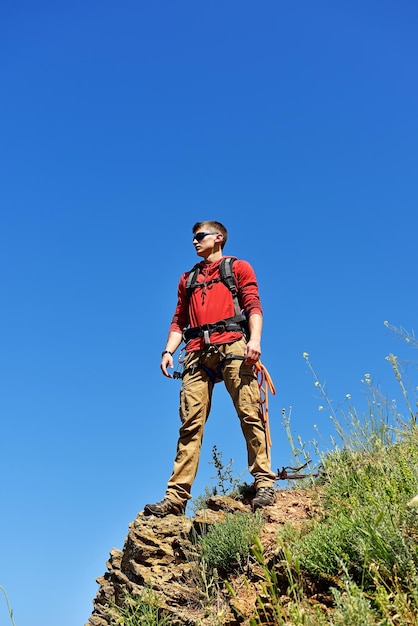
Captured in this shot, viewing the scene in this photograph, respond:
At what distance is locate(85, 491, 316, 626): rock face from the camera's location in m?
4.50

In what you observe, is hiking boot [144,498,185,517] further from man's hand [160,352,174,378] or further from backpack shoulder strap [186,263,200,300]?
backpack shoulder strap [186,263,200,300]

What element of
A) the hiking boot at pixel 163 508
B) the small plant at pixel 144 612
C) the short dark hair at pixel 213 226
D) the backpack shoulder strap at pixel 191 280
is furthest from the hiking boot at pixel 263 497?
the short dark hair at pixel 213 226

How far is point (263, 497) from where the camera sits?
18.3ft

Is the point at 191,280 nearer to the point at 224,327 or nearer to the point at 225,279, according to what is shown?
the point at 225,279

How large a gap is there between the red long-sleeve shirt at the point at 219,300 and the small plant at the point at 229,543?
183 centimetres

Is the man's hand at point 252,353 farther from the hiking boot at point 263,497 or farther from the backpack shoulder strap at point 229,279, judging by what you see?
the hiking boot at point 263,497

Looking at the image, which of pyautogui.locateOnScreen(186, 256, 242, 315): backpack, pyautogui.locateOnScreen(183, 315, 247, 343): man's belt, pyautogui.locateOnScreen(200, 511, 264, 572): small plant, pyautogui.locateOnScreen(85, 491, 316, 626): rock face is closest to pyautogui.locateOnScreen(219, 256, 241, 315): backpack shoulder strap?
pyautogui.locateOnScreen(186, 256, 242, 315): backpack

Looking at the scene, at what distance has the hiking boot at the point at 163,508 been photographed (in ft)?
18.1

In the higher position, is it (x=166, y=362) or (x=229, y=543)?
(x=166, y=362)

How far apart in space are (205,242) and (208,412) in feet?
6.17

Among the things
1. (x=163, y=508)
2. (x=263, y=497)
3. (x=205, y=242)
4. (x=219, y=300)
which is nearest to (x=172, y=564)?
(x=163, y=508)

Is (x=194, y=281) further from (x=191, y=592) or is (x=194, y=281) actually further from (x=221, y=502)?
(x=191, y=592)

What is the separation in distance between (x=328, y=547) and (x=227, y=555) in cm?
124

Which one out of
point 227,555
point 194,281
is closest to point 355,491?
point 227,555
